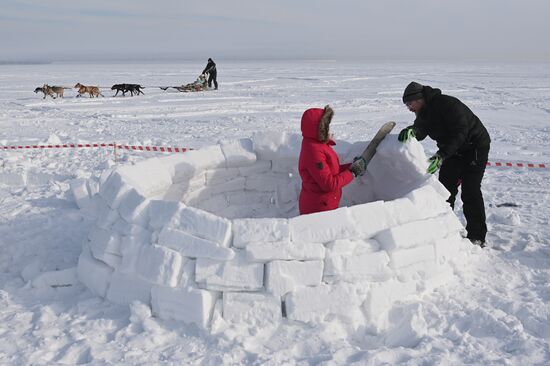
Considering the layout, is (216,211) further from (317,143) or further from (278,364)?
(278,364)

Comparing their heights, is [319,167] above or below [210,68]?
below

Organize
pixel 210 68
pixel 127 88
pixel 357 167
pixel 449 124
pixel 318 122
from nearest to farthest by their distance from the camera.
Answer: pixel 318 122, pixel 357 167, pixel 449 124, pixel 127 88, pixel 210 68

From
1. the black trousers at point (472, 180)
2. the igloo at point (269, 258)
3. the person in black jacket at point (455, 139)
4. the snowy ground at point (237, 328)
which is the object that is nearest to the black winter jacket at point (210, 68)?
the snowy ground at point (237, 328)

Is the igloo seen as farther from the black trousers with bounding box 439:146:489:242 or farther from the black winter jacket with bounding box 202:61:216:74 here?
the black winter jacket with bounding box 202:61:216:74

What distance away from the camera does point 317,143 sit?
3.79 m

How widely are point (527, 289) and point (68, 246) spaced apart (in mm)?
3897

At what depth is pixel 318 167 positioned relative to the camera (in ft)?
12.2

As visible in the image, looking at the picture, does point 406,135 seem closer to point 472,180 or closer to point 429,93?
point 429,93

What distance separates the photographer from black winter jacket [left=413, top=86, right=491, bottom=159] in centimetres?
430

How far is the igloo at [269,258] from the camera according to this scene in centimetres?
315

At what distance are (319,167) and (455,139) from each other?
132 centimetres

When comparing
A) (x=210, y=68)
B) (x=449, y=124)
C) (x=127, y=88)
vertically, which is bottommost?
(x=127, y=88)

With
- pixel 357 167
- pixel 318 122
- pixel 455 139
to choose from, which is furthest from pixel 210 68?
pixel 318 122

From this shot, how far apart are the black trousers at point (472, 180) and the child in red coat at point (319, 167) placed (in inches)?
44.4
